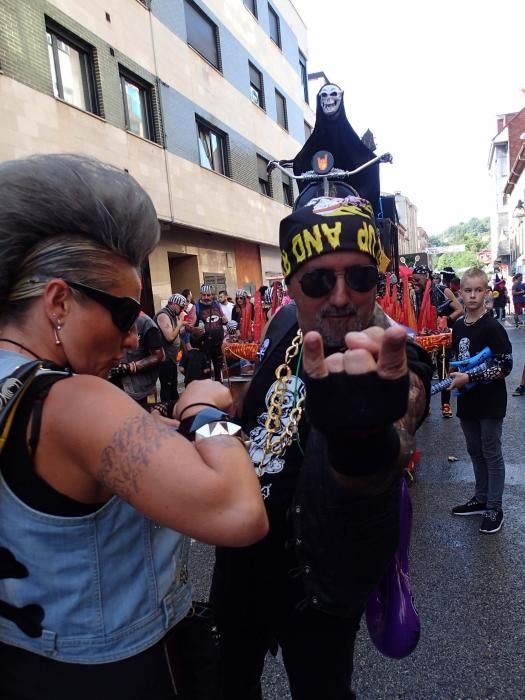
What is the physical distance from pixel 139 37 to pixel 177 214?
392cm

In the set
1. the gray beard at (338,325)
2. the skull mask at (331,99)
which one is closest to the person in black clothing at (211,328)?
the skull mask at (331,99)

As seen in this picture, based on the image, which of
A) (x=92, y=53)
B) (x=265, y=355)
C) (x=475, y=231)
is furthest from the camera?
(x=475, y=231)

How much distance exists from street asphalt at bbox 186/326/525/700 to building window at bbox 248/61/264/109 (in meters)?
16.9

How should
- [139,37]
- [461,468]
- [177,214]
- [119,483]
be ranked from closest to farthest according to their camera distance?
[119,483] < [461,468] < [139,37] < [177,214]

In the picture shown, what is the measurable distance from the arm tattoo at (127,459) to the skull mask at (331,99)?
4.63 metres

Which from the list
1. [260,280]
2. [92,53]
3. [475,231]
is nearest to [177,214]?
[92,53]

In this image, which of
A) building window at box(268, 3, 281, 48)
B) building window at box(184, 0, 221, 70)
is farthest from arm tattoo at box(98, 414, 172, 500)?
building window at box(268, 3, 281, 48)

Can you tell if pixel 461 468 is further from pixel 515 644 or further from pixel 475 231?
pixel 475 231

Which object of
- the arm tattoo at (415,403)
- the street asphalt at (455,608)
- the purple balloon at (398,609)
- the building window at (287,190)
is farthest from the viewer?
the building window at (287,190)

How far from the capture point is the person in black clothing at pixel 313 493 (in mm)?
983

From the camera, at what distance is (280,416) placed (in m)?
1.54

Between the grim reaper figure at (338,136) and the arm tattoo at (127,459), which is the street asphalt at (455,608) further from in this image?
the grim reaper figure at (338,136)

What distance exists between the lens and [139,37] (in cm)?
1112

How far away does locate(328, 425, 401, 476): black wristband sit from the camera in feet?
2.69
